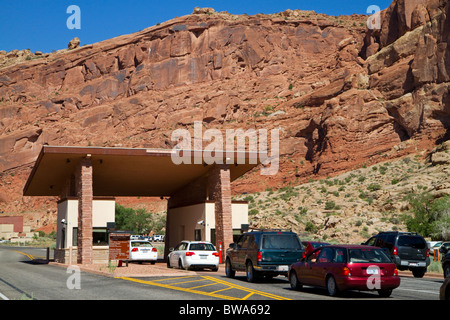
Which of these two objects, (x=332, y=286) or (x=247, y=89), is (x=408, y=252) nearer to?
(x=332, y=286)

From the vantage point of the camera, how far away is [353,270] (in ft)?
51.0

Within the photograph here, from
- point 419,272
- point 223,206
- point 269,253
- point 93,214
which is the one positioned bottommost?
point 419,272

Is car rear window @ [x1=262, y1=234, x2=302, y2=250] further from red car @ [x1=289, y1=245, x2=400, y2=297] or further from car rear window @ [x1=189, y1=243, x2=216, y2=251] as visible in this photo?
car rear window @ [x1=189, y1=243, x2=216, y2=251]

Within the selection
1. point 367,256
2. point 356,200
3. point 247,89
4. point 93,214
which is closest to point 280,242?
point 367,256

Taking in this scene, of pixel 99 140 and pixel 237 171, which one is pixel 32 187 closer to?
pixel 237 171

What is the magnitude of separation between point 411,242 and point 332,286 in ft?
34.0

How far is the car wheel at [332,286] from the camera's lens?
52.0 ft

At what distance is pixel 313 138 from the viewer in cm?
9188

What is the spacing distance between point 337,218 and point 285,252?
37591mm

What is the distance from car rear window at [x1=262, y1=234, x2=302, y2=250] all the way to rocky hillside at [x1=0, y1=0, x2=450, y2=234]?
2299 inches

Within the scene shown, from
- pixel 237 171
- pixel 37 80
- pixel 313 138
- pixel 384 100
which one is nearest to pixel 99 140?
pixel 37 80

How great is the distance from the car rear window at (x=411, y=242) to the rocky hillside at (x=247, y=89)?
52.7 m

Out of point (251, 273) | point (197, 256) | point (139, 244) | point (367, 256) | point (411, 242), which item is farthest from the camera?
point (139, 244)

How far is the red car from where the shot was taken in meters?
15.5
